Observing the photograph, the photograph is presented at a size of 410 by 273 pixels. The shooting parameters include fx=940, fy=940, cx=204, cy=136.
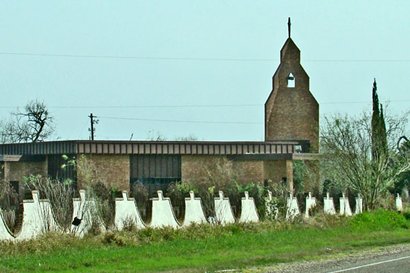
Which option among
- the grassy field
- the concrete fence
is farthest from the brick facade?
the grassy field

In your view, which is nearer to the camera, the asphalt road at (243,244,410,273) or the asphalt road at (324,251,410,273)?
the asphalt road at (324,251,410,273)

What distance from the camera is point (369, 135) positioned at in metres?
52.5

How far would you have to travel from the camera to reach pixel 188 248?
93.2 feet

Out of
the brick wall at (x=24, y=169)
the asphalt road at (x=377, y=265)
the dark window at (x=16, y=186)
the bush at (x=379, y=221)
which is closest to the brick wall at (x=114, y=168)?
the brick wall at (x=24, y=169)

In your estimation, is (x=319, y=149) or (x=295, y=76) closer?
(x=319, y=149)

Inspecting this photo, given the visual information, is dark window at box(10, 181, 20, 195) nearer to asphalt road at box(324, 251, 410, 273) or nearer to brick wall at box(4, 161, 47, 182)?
brick wall at box(4, 161, 47, 182)

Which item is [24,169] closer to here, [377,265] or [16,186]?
[16,186]

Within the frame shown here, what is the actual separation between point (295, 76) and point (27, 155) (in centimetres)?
2334

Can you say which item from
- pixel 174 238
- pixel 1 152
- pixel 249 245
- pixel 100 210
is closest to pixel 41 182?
pixel 100 210

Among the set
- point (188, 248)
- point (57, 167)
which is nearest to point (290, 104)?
point (57, 167)

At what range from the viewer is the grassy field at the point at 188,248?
23.6m

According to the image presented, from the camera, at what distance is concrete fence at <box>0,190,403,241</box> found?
91.0 ft

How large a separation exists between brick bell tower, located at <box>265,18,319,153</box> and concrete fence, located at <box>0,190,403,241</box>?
26.3 metres

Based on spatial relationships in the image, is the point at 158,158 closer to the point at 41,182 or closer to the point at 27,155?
the point at 27,155
